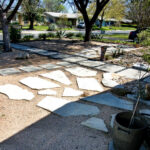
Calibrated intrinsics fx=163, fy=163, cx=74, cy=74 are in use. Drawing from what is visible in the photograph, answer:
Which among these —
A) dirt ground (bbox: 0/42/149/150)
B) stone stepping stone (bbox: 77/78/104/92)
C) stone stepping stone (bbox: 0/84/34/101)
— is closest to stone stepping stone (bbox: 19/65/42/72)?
stone stepping stone (bbox: 0/84/34/101)

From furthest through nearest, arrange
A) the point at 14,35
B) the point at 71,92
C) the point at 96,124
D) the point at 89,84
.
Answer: the point at 14,35 → the point at 89,84 → the point at 71,92 → the point at 96,124

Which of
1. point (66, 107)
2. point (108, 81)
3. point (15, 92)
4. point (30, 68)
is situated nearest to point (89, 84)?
point (108, 81)

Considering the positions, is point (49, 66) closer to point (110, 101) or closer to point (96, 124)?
point (110, 101)

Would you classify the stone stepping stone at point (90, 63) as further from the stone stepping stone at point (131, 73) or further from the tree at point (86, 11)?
the tree at point (86, 11)

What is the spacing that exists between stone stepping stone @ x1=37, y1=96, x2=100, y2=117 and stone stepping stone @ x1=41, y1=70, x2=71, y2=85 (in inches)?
40.7

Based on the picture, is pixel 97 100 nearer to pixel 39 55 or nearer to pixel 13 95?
pixel 13 95

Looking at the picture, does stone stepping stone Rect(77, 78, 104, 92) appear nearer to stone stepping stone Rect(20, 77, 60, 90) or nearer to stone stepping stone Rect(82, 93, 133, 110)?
stone stepping stone Rect(82, 93, 133, 110)

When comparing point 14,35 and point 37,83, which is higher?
point 14,35

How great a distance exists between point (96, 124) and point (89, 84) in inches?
68.3

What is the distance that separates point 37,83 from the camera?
4.21m

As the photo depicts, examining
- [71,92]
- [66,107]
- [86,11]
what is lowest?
[66,107]

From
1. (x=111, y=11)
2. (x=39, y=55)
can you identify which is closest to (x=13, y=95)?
(x=39, y=55)

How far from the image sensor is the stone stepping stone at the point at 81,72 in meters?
5.05

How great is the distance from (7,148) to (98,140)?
4.11ft
